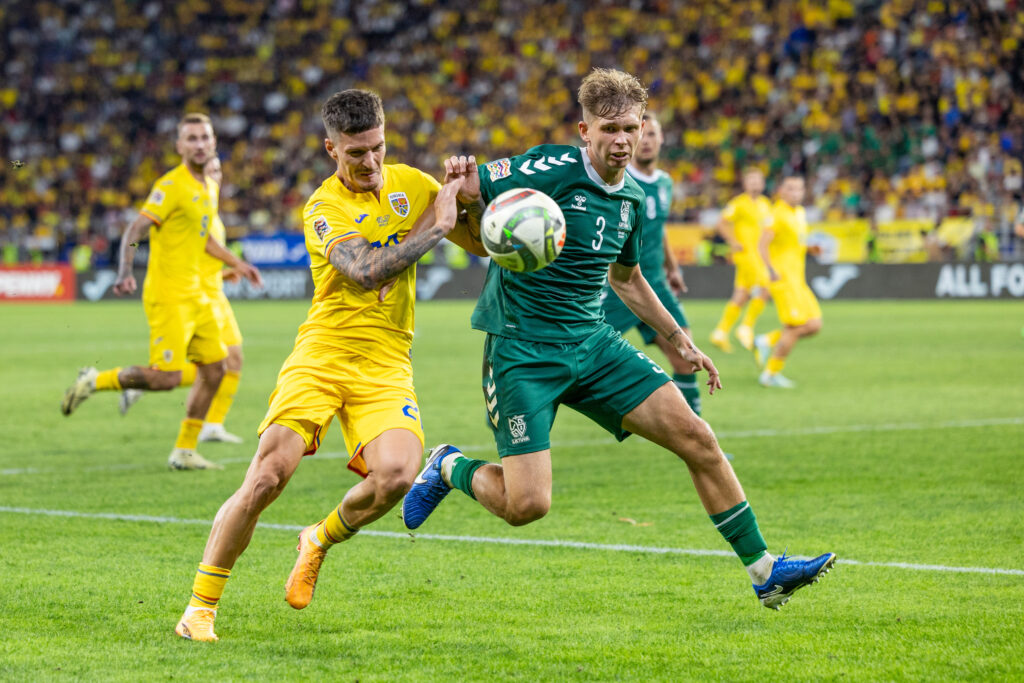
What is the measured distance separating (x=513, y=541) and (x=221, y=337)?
146 inches

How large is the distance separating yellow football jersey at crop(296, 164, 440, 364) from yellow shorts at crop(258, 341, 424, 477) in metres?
0.07

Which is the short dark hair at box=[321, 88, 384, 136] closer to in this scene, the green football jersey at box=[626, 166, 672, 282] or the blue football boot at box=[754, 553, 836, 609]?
the blue football boot at box=[754, 553, 836, 609]

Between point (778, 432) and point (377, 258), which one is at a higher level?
point (377, 258)

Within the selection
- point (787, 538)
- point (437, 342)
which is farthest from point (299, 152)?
point (787, 538)

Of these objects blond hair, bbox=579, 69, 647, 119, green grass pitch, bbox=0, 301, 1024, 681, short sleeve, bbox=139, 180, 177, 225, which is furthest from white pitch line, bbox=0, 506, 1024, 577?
short sleeve, bbox=139, 180, 177, 225

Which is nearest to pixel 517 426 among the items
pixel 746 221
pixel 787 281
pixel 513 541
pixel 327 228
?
pixel 327 228

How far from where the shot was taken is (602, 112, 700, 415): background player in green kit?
9.34 m

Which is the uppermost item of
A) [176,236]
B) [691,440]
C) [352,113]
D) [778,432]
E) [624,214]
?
[352,113]

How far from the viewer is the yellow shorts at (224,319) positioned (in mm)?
9594

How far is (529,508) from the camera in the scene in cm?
525

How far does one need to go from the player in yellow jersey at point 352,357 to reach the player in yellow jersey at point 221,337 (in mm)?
4409

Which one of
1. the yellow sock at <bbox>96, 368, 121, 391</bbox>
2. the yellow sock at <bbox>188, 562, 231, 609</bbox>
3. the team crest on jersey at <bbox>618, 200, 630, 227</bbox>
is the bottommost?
the yellow sock at <bbox>96, 368, 121, 391</bbox>

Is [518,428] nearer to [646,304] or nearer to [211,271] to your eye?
[646,304]

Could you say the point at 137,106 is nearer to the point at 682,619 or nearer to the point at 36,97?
the point at 36,97
